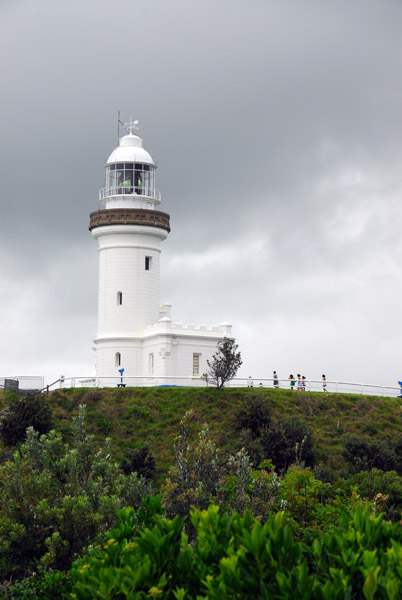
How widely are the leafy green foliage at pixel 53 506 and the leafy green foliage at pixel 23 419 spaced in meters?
15.4

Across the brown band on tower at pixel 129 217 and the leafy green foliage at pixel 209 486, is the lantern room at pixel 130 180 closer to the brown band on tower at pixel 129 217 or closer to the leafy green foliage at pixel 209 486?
the brown band on tower at pixel 129 217

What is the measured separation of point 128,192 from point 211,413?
1473 centimetres

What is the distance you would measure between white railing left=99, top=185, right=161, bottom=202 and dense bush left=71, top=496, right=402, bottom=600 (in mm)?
42362

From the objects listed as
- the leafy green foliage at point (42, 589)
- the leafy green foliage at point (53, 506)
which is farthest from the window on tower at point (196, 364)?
the leafy green foliage at point (42, 589)

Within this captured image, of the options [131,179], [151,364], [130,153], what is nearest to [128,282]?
[151,364]

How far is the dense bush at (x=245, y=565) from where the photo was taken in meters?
10.5

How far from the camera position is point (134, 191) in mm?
54062

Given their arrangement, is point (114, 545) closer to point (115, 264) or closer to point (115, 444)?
point (115, 444)

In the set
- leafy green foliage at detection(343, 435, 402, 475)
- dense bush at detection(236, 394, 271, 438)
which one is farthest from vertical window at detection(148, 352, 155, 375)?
leafy green foliage at detection(343, 435, 402, 475)

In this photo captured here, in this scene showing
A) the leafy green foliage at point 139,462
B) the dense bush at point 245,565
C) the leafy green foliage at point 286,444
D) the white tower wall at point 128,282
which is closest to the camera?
the dense bush at point 245,565

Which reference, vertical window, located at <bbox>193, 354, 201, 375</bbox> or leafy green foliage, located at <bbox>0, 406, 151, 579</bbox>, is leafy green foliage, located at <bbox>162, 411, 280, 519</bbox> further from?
vertical window, located at <bbox>193, 354, 201, 375</bbox>

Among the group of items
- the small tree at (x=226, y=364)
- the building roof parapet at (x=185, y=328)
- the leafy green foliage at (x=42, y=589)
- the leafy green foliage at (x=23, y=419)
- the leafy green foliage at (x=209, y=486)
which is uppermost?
the building roof parapet at (x=185, y=328)

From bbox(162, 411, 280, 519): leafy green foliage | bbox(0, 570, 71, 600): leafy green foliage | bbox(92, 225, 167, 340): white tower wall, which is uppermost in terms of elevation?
bbox(92, 225, 167, 340): white tower wall

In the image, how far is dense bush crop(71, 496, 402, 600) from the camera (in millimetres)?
10520
